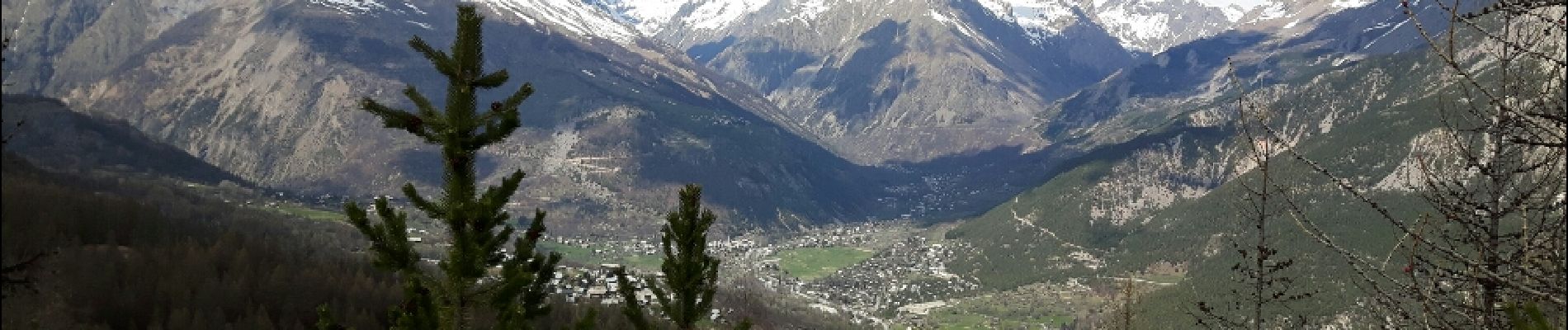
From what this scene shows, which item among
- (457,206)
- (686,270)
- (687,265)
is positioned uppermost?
(457,206)

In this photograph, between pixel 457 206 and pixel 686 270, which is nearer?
pixel 457 206

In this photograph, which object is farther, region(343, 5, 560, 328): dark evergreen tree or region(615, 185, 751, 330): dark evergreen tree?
region(615, 185, 751, 330): dark evergreen tree

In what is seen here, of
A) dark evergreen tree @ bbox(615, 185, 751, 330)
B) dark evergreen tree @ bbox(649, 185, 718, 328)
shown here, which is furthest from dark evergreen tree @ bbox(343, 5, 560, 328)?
dark evergreen tree @ bbox(649, 185, 718, 328)

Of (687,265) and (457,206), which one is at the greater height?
(457,206)

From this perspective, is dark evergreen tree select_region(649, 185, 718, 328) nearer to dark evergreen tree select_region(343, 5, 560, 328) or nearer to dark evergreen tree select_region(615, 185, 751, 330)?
dark evergreen tree select_region(615, 185, 751, 330)

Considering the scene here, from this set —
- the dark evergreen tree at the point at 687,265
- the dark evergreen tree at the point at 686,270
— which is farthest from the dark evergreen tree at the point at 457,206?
the dark evergreen tree at the point at 687,265

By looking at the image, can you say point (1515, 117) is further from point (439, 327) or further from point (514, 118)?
point (439, 327)

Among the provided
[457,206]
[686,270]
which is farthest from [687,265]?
[457,206]

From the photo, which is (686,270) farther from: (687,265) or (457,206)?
(457,206)

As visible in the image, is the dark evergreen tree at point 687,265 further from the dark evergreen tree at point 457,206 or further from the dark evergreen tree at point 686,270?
the dark evergreen tree at point 457,206
